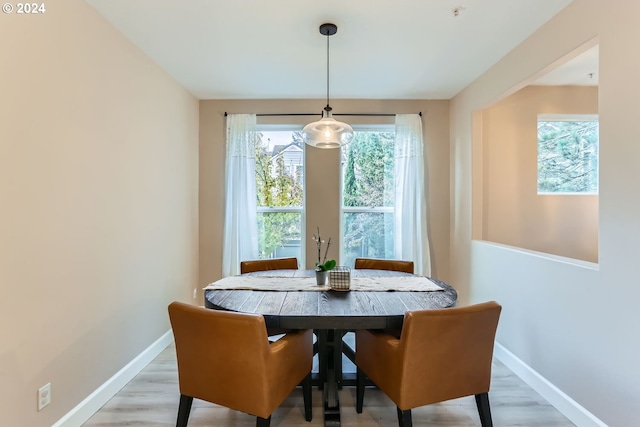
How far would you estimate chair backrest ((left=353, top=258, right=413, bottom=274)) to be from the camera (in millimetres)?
2771

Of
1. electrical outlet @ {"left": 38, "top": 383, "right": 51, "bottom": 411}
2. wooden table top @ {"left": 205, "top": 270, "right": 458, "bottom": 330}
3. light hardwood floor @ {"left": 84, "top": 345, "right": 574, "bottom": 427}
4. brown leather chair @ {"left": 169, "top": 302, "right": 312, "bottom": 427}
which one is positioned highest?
wooden table top @ {"left": 205, "top": 270, "right": 458, "bottom": 330}

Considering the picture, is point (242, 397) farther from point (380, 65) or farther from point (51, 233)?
point (380, 65)

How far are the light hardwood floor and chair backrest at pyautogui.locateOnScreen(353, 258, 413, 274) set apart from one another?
3.34 ft

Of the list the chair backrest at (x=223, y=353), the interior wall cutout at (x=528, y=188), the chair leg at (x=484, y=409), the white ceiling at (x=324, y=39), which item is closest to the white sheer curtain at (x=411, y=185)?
the white ceiling at (x=324, y=39)

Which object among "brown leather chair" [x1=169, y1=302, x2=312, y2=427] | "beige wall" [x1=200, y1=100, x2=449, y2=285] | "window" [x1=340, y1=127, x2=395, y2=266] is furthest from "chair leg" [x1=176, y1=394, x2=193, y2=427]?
"window" [x1=340, y1=127, x2=395, y2=266]

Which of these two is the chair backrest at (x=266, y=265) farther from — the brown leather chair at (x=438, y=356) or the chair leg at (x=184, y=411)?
the brown leather chair at (x=438, y=356)

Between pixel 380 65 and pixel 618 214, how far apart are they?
2.02 metres

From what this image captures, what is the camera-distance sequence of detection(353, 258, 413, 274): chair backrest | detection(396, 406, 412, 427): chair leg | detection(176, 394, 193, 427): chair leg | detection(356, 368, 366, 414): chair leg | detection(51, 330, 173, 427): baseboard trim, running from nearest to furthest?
1. detection(396, 406, 412, 427): chair leg
2. detection(176, 394, 193, 427): chair leg
3. detection(51, 330, 173, 427): baseboard trim
4. detection(356, 368, 366, 414): chair leg
5. detection(353, 258, 413, 274): chair backrest

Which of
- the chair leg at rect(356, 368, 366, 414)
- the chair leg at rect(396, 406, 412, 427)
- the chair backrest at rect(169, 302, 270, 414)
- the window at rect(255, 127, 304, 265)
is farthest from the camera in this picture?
the window at rect(255, 127, 304, 265)

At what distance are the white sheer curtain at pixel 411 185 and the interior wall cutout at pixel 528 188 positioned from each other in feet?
2.03

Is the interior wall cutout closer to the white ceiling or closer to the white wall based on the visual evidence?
the white ceiling

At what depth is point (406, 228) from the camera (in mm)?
3566

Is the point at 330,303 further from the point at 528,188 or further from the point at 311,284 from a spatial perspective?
the point at 528,188

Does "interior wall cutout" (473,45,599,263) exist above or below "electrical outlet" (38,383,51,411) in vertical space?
above
